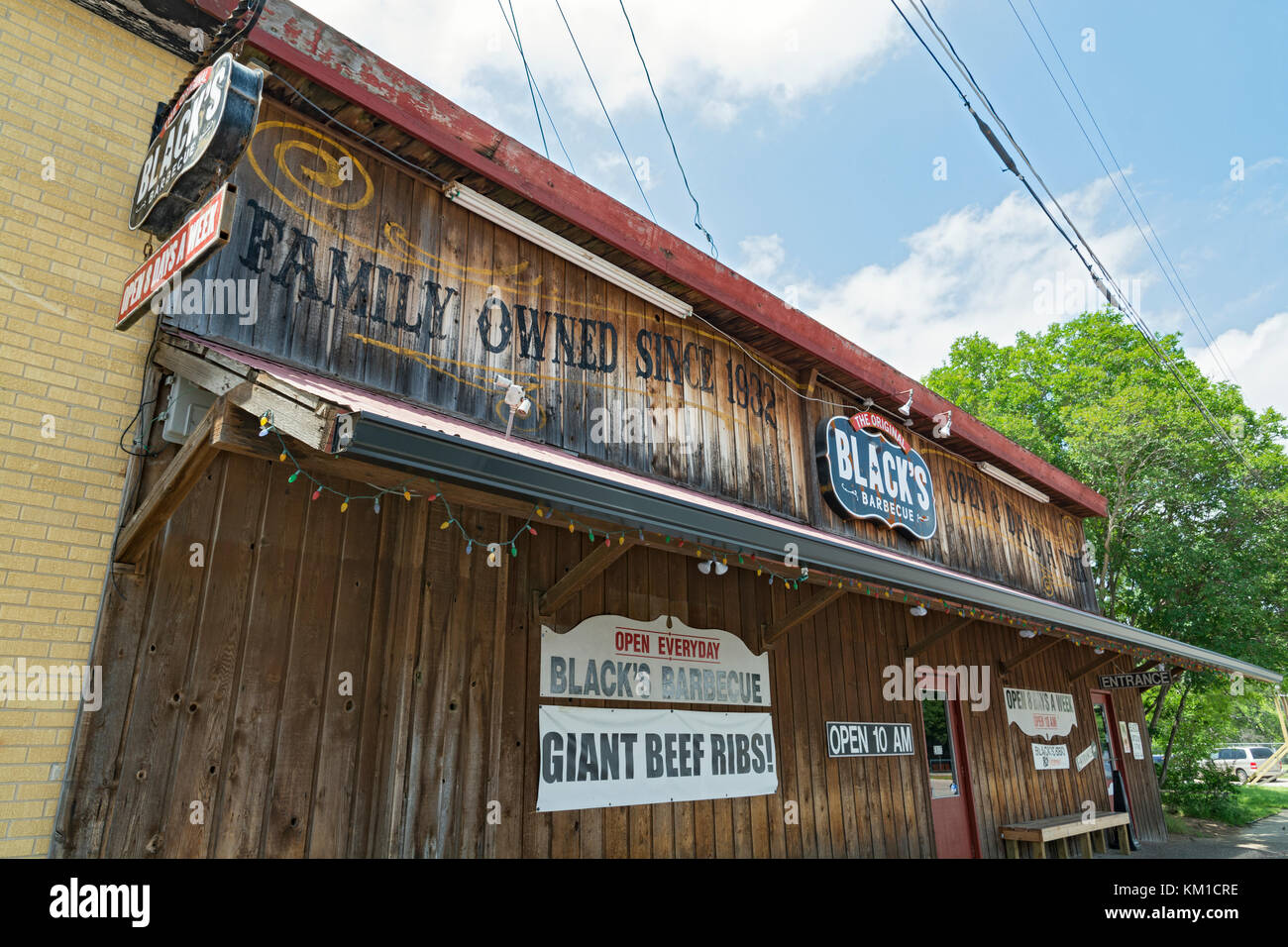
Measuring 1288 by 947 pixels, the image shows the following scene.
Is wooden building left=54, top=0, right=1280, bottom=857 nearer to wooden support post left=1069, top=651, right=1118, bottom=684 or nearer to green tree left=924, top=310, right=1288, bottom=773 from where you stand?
wooden support post left=1069, top=651, right=1118, bottom=684

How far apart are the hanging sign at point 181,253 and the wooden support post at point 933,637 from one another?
24.8ft

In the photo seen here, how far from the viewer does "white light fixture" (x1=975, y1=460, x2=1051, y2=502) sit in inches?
457

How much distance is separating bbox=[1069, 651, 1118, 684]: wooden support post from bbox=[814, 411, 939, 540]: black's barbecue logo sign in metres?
3.98

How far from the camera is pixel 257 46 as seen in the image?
4484 millimetres

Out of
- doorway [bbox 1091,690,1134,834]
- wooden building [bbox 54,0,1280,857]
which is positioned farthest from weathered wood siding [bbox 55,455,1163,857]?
doorway [bbox 1091,690,1134,834]

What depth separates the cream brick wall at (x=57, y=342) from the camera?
11.4 ft

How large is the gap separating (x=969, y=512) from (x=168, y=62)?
10.1 meters

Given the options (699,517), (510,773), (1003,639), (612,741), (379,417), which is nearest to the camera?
(379,417)

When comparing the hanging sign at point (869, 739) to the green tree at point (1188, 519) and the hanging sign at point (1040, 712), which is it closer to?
the hanging sign at point (1040, 712)

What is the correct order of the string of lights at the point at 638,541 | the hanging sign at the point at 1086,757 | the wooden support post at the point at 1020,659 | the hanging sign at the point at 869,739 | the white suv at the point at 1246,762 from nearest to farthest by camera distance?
the string of lights at the point at 638,541 < the hanging sign at the point at 869,739 < the wooden support post at the point at 1020,659 < the hanging sign at the point at 1086,757 < the white suv at the point at 1246,762

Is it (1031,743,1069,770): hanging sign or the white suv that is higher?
(1031,743,1069,770): hanging sign

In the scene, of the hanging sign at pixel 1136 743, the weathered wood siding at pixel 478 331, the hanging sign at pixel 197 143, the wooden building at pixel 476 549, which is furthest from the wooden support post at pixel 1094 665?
the hanging sign at pixel 197 143

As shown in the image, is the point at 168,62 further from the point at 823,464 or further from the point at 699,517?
the point at 823,464
